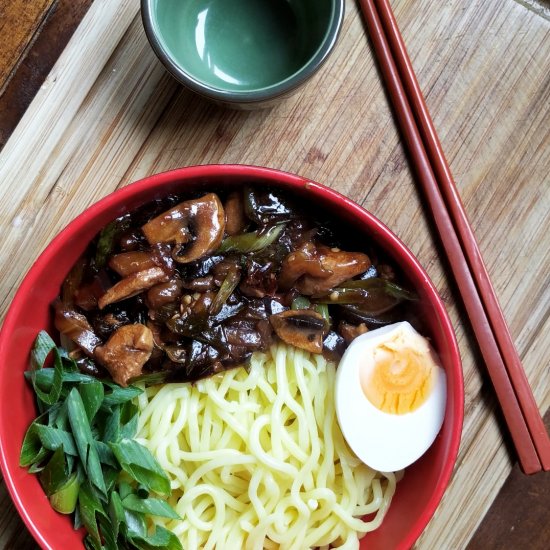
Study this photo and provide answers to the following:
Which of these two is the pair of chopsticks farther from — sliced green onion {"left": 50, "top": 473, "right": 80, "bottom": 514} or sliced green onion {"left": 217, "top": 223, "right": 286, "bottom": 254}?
sliced green onion {"left": 50, "top": 473, "right": 80, "bottom": 514}

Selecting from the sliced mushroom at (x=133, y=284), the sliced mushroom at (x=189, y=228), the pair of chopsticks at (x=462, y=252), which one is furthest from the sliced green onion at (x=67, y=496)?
the pair of chopsticks at (x=462, y=252)

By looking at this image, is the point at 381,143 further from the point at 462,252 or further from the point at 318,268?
the point at 318,268

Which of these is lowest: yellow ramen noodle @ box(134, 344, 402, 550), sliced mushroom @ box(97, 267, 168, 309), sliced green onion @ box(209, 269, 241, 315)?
yellow ramen noodle @ box(134, 344, 402, 550)

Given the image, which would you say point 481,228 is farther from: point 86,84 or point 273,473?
point 86,84

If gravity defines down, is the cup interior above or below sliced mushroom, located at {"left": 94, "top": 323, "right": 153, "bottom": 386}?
above

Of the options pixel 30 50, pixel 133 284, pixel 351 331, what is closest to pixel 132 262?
pixel 133 284

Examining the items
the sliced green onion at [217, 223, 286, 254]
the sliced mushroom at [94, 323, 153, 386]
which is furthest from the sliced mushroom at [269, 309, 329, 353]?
the sliced mushroom at [94, 323, 153, 386]

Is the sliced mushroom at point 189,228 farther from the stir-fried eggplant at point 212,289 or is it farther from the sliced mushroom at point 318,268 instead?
the sliced mushroom at point 318,268

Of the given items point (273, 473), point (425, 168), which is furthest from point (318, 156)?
point (273, 473)
